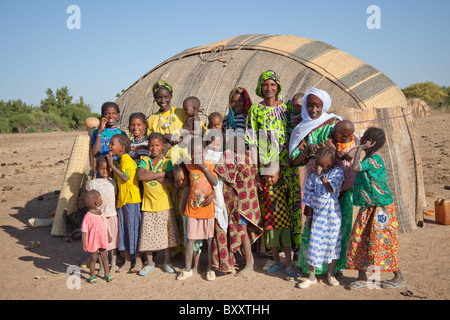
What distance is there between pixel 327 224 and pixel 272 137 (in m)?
1.02

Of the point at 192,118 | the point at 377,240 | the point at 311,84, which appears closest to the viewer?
the point at 377,240

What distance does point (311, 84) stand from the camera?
5688 mm

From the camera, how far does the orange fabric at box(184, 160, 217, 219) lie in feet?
12.5

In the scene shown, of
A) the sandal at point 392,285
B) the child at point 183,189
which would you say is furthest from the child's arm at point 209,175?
the sandal at point 392,285

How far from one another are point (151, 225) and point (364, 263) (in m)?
2.10

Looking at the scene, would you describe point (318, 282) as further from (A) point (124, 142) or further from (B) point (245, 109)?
(A) point (124, 142)

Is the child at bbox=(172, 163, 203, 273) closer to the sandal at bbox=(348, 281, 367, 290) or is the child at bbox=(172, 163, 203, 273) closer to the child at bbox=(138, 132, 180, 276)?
the child at bbox=(138, 132, 180, 276)

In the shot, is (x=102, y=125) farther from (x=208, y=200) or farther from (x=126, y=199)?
(x=208, y=200)

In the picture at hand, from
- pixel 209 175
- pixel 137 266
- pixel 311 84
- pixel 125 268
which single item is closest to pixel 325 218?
pixel 209 175

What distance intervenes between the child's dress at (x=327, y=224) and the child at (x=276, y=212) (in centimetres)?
45

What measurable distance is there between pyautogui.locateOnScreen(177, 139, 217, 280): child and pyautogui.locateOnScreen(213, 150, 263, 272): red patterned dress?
103mm

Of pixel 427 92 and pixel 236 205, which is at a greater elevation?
pixel 427 92

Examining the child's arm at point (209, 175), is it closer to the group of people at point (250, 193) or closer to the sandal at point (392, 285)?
the group of people at point (250, 193)

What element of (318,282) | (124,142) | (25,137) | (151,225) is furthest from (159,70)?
(25,137)
